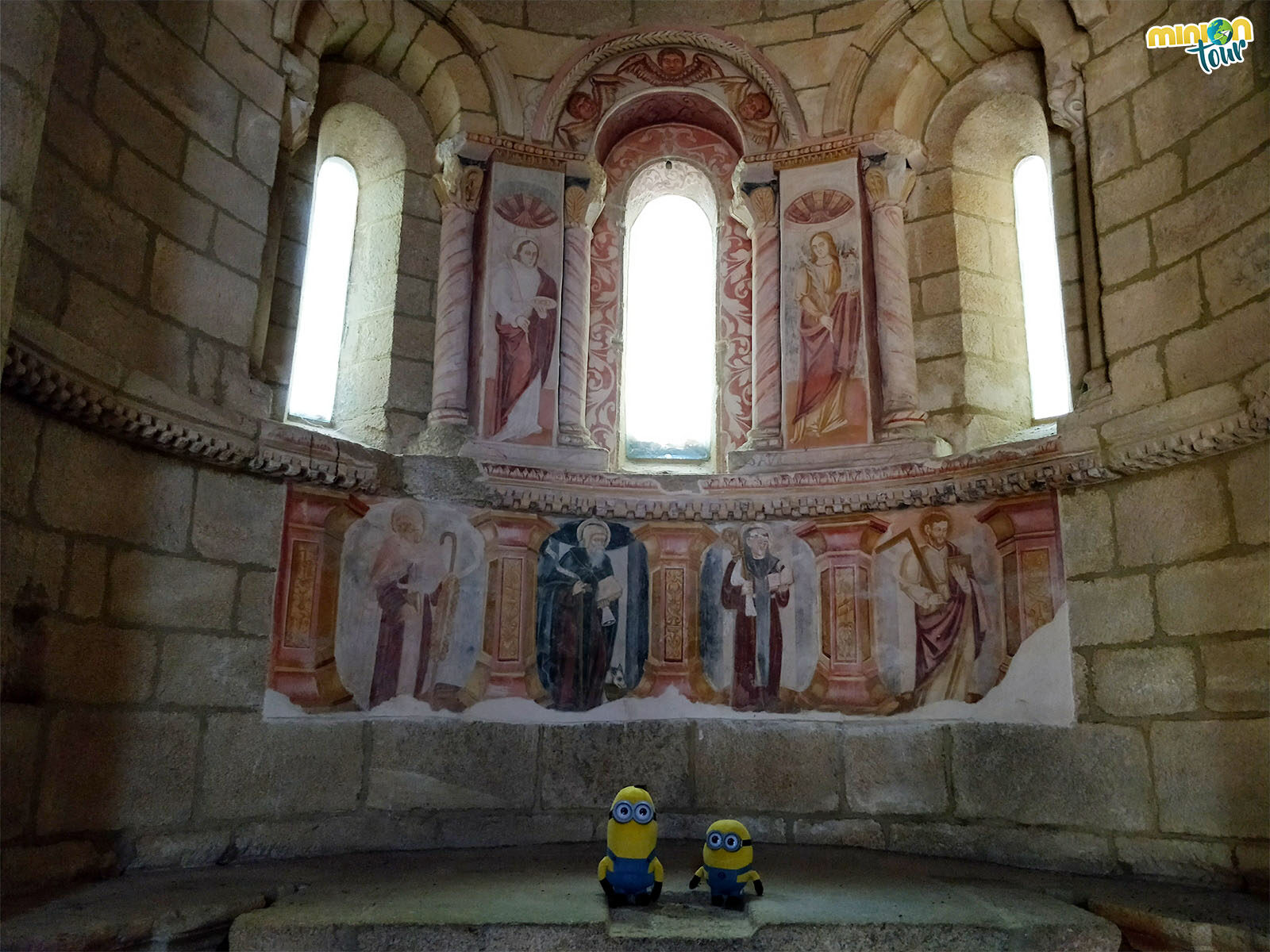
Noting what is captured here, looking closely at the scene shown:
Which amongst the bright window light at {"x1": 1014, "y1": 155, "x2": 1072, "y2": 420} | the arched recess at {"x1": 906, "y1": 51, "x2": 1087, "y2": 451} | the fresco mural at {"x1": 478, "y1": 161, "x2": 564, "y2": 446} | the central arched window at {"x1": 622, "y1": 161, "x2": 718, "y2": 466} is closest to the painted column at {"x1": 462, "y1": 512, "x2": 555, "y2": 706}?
the fresco mural at {"x1": 478, "y1": 161, "x2": 564, "y2": 446}

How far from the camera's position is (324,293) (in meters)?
6.41

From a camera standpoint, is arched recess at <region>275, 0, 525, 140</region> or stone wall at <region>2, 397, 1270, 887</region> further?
arched recess at <region>275, 0, 525, 140</region>

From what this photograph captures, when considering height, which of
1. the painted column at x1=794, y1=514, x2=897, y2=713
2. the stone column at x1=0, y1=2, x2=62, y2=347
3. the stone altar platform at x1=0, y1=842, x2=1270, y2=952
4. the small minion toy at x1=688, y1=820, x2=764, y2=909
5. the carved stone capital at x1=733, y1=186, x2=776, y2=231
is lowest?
the stone altar platform at x1=0, y1=842, x2=1270, y2=952

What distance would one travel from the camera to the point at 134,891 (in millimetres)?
3764

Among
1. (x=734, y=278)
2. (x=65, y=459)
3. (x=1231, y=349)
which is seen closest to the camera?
(x=65, y=459)

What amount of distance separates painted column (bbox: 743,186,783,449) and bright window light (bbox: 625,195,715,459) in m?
0.45

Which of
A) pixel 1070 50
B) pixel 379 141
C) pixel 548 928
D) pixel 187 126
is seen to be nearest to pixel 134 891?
pixel 548 928

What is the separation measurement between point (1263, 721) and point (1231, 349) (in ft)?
5.28

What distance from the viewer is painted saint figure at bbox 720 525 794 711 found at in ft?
18.5

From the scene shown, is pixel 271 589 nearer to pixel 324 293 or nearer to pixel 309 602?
pixel 309 602

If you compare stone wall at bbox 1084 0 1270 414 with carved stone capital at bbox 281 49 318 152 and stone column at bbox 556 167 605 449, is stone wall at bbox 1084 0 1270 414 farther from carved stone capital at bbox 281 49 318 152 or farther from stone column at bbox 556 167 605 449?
carved stone capital at bbox 281 49 318 152

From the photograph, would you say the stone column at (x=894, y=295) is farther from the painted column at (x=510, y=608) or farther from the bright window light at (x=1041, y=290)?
the painted column at (x=510, y=608)

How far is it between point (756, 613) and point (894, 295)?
2079mm

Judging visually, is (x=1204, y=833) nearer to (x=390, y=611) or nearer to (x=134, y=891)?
(x=390, y=611)
